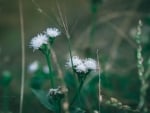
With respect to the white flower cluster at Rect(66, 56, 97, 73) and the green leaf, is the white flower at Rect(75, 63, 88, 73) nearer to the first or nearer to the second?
the white flower cluster at Rect(66, 56, 97, 73)

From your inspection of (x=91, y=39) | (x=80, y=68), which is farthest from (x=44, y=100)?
(x=91, y=39)


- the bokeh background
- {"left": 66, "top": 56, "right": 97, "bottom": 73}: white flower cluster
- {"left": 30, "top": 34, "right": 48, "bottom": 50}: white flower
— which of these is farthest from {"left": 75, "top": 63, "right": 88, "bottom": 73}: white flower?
the bokeh background

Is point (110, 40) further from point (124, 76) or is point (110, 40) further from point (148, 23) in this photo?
point (124, 76)

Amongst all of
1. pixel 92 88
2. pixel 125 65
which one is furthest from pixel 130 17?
pixel 92 88

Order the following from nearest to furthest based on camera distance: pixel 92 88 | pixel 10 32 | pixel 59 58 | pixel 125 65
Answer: pixel 92 88
pixel 125 65
pixel 59 58
pixel 10 32

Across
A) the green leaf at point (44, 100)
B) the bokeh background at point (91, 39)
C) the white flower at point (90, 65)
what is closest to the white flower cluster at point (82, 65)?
the white flower at point (90, 65)

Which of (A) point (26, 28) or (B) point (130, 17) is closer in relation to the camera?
(B) point (130, 17)

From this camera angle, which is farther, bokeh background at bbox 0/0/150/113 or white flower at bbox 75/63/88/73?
bokeh background at bbox 0/0/150/113

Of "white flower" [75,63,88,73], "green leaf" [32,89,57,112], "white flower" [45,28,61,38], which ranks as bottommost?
"green leaf" [32,89,57,112]

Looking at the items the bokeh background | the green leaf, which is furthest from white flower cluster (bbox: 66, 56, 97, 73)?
the bokeh background

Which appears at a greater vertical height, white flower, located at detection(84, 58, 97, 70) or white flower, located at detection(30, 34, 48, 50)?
white flower, located at detection(30, 34, 48, 50)
